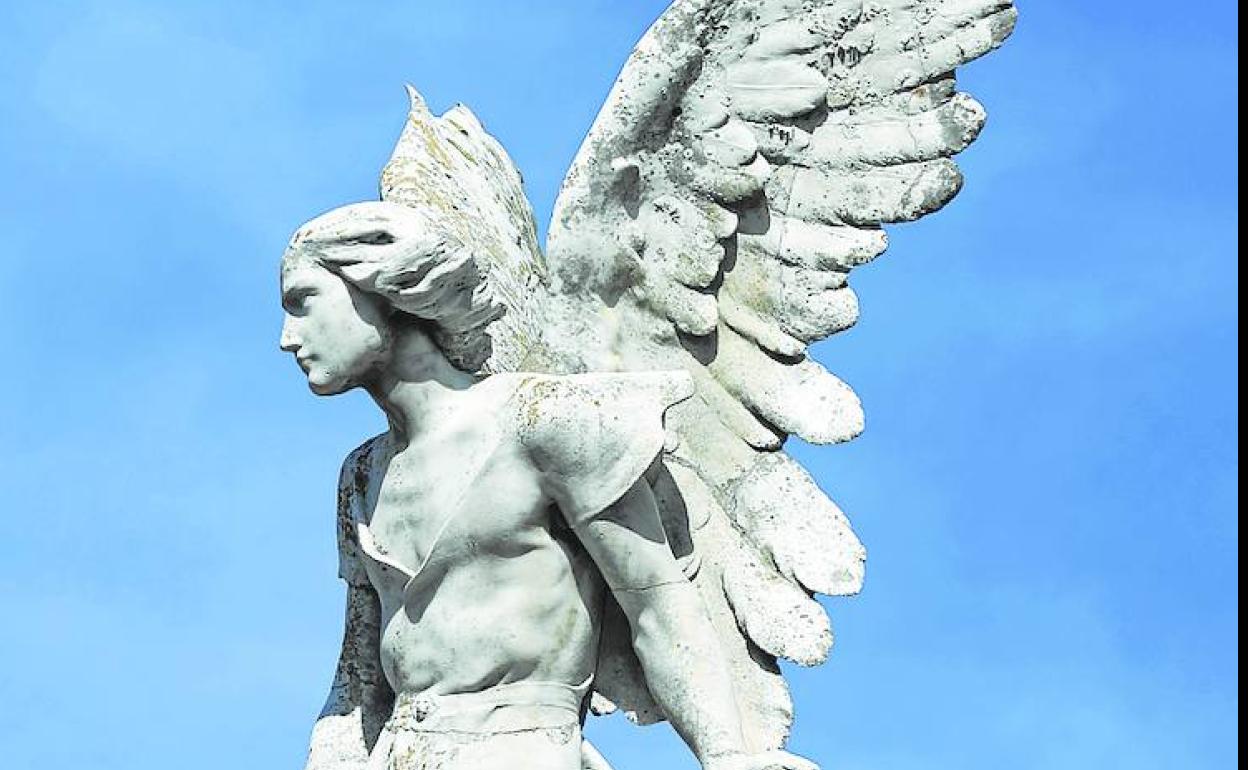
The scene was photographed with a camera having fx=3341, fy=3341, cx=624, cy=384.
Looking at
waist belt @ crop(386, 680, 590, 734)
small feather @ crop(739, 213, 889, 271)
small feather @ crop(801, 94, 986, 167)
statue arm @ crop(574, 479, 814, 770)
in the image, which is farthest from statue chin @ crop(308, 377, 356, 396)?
small feather @ crop(801, 94, 986, 167)

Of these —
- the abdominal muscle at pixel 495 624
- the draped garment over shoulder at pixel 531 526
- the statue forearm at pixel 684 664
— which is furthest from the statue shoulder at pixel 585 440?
the statue forearm at pixel 684 664

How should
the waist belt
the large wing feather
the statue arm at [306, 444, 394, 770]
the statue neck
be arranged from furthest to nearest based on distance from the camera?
the statue arm at [306, 444, 394, 770] → the large wing feather → the statue neck → the waist belt

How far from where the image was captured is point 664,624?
8.99m

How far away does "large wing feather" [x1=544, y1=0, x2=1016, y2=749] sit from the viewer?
9.20 metres

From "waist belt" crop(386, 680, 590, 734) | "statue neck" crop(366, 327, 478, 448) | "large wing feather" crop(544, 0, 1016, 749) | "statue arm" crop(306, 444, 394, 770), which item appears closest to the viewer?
"waist belt" crop(386, 680, 590, 734)

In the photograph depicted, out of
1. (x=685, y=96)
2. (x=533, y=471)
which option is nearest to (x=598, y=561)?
(x=533, y=471)

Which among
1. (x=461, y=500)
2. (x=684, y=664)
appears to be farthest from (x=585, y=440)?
(x=684, y=664)

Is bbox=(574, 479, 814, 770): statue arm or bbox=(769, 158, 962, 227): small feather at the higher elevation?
bbox=(769, 158, 962, 227): small feather

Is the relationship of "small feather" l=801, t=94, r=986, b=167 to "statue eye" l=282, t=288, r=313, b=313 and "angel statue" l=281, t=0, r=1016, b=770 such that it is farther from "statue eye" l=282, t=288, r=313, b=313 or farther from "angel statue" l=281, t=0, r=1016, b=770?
"statue eye" l=282, t=288, r=313, b=313

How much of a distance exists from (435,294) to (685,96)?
0.96m

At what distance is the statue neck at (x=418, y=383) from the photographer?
29.7 ft

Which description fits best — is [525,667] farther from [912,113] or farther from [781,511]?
[912,113]

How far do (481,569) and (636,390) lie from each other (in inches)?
25.2

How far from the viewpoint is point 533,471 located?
8.90m
